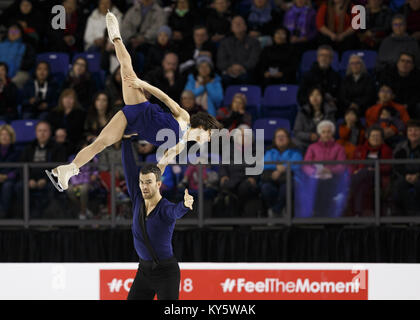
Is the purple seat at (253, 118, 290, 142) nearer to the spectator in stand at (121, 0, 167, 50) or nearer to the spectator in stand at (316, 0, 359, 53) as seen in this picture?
the spectator in stand at (316, 0, 359, 53)

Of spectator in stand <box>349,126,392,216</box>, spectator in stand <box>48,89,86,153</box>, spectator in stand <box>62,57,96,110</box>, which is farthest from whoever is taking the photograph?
spectator in stand <box>62,57,96,110</box>

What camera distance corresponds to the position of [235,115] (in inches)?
452

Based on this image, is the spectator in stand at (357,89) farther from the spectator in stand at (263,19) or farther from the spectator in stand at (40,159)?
the spectator in stand at (40,159)

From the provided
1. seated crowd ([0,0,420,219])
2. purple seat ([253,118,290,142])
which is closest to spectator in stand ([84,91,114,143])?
seated crowd ([0,0,420,219])

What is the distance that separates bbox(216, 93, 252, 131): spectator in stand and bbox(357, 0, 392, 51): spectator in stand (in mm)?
2384

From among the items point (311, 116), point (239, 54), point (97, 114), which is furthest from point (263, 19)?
point (97, 114)

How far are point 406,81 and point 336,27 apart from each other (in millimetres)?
1636

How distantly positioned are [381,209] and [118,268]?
3.11 m

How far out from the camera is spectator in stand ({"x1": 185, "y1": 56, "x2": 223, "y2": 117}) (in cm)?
1199

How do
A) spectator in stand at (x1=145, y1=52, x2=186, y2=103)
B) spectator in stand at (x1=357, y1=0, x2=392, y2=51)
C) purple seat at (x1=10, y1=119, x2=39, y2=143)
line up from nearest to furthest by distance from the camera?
purple seat at (x1=10, y1=119, x2=39, y2=143)
spectator in stand at (x1=145, y1=52, x2=186, y2=103)
spectator in stand at (x1=357, y1=0, x2=392, y2=51)

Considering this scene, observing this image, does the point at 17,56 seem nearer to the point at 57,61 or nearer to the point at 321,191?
the point at 57,61

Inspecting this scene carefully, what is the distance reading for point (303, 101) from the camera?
11.9 meters

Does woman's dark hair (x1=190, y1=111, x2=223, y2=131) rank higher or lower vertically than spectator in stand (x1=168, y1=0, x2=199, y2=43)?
lower
